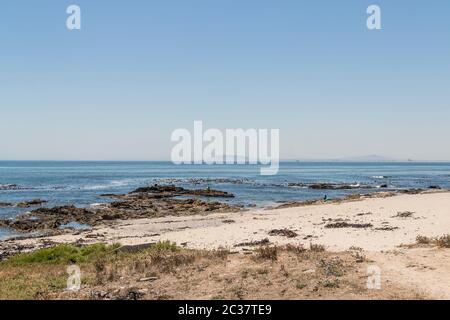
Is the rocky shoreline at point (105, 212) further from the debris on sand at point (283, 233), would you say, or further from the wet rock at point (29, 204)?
the debris on sand at point (283, 233)

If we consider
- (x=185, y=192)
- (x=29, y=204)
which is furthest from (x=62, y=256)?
(x=185, y=192)

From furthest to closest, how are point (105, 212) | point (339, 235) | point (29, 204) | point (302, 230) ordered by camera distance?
point (29, 204) < point (105, 212) < point (302, 230) < point (339, 235)

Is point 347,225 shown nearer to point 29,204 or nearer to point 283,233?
point 283,233

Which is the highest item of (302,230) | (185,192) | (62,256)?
(62,256)

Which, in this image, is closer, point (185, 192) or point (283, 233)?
point (283, 233)

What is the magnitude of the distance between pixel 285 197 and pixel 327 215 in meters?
22.7

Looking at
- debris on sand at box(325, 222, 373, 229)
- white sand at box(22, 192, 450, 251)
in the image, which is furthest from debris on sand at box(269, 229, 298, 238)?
debris on sand at box(325, 222, 373, 229)

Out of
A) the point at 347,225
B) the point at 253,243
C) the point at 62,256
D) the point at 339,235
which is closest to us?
the point at 62,256

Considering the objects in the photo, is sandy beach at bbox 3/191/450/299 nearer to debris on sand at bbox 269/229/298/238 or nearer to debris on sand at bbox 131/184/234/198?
debris on sand at bbox 269/229/298/238

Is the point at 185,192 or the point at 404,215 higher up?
the point at 404,215

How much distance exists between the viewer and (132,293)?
39.9 ft

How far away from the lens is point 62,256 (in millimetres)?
19000
